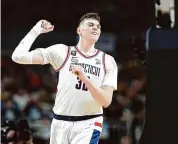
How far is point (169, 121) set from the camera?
5.07m

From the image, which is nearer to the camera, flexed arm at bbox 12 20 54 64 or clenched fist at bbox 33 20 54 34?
flexed arm at bbox 12 20 54 64

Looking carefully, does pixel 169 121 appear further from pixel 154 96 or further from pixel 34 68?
pixel 34 68

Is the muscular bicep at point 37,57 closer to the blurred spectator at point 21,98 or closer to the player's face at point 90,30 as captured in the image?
the player's face at point 90,30

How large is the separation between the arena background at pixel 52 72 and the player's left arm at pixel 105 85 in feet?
8.73

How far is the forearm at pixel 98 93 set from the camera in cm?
437

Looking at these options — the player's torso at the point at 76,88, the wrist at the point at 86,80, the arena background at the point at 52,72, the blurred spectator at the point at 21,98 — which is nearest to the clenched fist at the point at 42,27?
the player's torso at the point at 76,88

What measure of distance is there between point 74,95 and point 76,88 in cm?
7

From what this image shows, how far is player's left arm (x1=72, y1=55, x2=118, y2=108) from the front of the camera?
14.2 ft

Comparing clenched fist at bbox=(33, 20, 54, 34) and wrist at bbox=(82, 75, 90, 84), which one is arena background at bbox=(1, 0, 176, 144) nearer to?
clenched fist at bbox=(33, 20, 54, 34)

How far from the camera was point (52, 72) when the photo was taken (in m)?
9.48

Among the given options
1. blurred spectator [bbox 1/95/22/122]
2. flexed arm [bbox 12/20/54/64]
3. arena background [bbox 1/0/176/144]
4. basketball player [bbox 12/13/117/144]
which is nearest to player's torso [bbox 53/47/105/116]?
basketball player [bbox 12/13/117/144]

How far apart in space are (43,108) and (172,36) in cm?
380

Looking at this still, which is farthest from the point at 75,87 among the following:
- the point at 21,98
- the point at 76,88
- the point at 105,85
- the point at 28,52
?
the point at 21,98

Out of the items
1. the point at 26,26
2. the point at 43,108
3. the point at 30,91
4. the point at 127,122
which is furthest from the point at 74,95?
the point at 26,26
